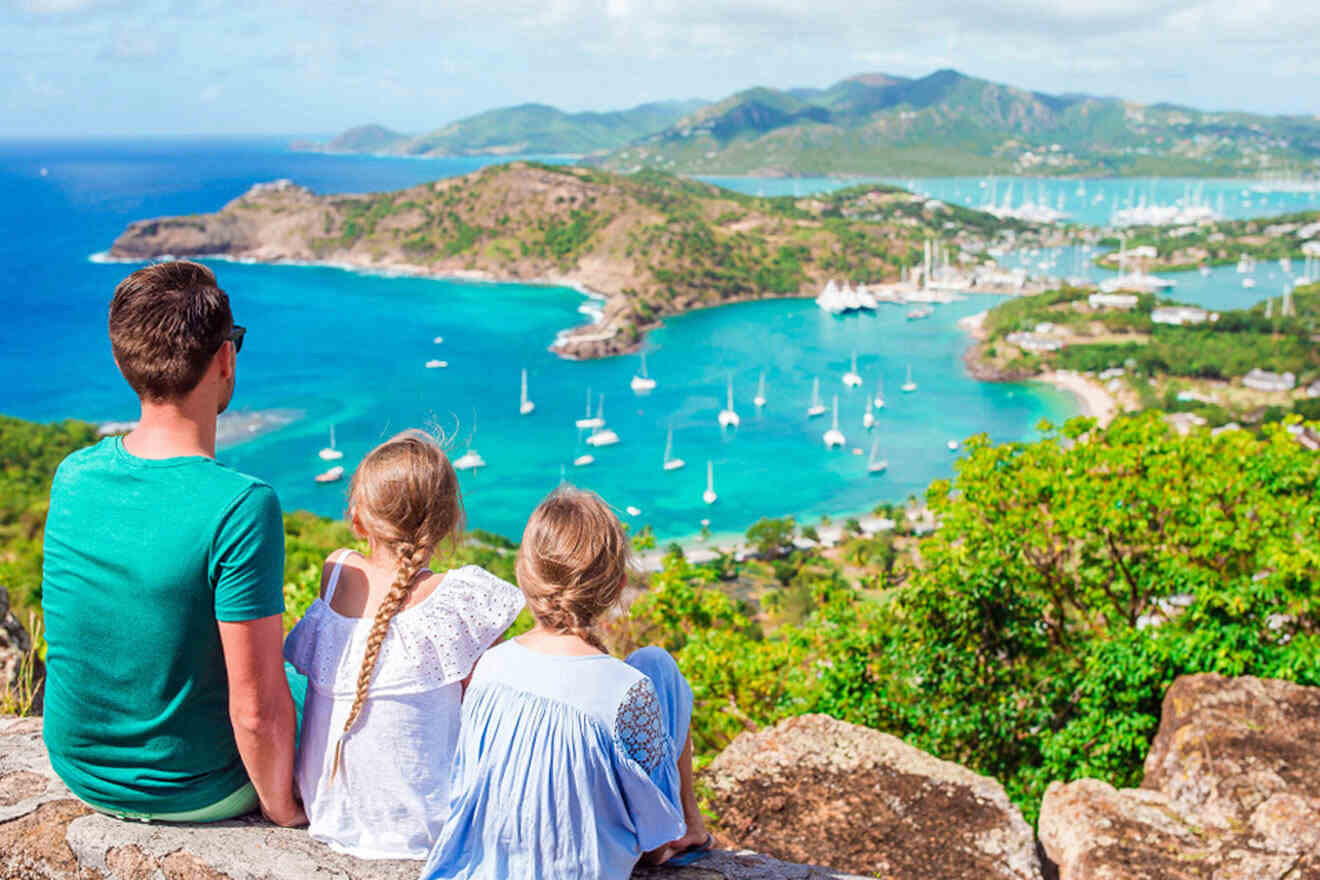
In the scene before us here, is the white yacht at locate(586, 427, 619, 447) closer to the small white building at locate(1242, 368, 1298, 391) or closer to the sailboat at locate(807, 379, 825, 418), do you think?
the sailboat at locate(807, 379, 825, 418)

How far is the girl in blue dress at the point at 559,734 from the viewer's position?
1.98 m

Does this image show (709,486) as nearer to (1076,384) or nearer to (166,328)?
(1076,384)

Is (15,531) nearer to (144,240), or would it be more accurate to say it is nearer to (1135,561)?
(1135,561)

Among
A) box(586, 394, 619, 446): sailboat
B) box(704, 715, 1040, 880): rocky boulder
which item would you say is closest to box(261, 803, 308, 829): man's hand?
box(704, 715, 1040, 880): rocky boulder

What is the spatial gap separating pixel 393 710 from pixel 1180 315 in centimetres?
6697

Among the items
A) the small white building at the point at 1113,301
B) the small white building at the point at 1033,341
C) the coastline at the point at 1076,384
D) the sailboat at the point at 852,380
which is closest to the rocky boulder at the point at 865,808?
the coastline at the point at 1076,384

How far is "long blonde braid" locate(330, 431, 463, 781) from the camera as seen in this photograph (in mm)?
2115

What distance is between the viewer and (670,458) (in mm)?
39719

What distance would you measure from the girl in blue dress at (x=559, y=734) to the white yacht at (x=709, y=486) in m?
33.1

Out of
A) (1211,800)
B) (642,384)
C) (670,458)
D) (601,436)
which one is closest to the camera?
(1211,800)

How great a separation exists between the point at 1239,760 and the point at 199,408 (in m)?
4.76

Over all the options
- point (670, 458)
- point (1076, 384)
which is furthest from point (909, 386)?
point (670, 458)

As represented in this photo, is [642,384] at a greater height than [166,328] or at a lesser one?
lesser

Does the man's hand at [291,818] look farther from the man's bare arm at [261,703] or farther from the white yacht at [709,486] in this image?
the white yacht at [709,486]
